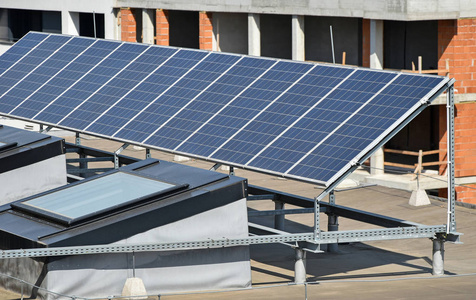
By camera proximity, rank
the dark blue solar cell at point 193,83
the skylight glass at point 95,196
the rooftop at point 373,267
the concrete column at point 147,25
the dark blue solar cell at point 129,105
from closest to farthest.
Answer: the rooftop at point 373,267, the skylight glass at point 95,196, the dark blue solar cell at point 193,83, the dark blue solar cell at point 129,105, the concrete column at point 147,25

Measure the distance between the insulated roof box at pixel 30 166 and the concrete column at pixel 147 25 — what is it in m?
27.4

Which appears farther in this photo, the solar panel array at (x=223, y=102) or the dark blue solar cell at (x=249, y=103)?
the dark blue solar cell at (x=249, y=103)

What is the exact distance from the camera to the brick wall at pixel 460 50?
40.0m

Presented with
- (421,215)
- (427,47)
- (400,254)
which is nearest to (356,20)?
(427,47)

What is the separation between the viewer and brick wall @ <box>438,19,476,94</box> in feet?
131

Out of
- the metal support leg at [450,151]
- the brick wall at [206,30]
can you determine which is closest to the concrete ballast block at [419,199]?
the metal support leg at [450,151]

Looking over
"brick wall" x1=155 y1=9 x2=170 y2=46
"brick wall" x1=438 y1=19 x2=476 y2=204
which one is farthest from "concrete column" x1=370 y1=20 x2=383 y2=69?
"brick wall" x1=155 y1=9 x2=170 y2=46

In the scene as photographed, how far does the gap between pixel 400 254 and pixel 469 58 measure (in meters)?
15.4

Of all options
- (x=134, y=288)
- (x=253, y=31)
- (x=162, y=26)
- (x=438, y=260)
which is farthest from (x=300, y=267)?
(x=162, y=26)

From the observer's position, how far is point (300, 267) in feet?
74.1

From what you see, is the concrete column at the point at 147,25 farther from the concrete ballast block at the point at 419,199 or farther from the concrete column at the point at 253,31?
the concrete ballast block at the point at 419,199

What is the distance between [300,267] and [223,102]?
5558mm

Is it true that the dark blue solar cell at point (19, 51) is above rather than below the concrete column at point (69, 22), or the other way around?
below

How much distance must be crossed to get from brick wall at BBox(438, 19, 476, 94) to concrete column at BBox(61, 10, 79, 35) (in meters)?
23.7
